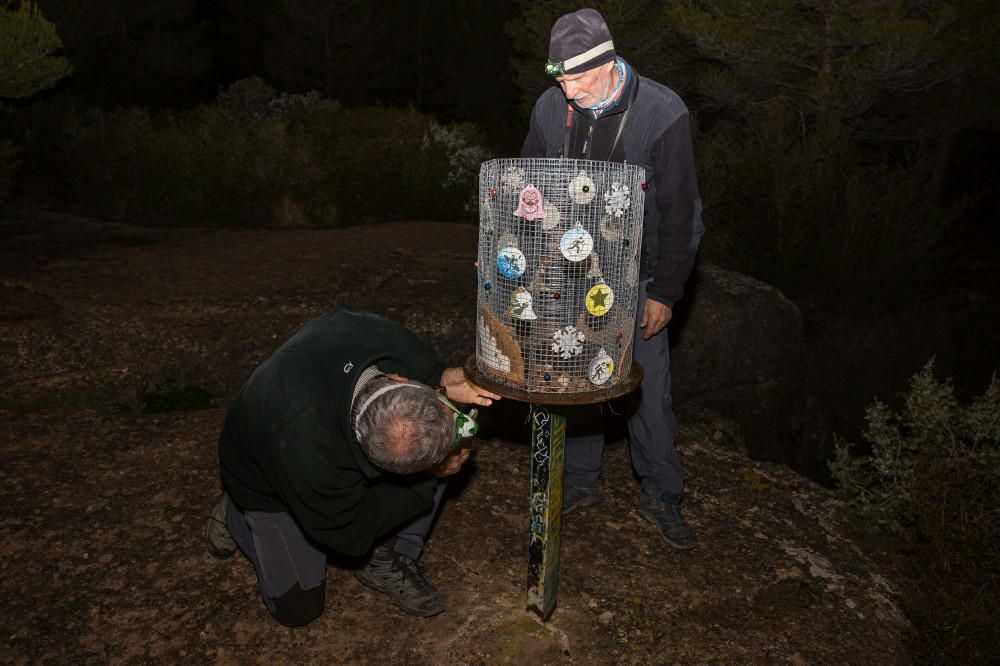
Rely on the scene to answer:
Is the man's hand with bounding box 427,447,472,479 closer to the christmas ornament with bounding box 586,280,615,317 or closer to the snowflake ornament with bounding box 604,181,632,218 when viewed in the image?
the christmas ornament with bounding box 586,280,615,317

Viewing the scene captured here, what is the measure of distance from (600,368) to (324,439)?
2.68ft

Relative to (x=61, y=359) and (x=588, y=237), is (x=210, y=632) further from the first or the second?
(x=61, y=359)

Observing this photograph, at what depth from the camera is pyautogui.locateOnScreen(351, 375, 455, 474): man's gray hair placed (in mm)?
2045

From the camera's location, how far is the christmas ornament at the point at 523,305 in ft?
6.90

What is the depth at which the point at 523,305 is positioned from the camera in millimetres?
2107

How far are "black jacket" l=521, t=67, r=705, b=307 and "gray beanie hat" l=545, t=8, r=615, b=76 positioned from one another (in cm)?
21

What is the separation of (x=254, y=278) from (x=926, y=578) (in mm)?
3963

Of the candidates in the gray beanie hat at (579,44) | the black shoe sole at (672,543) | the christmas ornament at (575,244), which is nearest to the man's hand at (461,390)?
the christmas ornament at (575,244)

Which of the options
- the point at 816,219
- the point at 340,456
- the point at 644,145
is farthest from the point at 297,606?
the point at 816,219

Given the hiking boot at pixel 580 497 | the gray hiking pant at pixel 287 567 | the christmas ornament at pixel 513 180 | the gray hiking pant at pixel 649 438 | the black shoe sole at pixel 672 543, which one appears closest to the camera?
the christmas ornament at pixel 513 180

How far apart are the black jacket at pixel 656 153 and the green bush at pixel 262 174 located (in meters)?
5.18

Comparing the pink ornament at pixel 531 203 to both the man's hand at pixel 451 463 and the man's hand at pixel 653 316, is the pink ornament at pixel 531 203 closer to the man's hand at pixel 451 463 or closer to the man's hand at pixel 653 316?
the man's hand at pixel 451 463

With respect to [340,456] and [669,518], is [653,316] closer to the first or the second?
[669,518]

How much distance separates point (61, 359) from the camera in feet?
13.6
